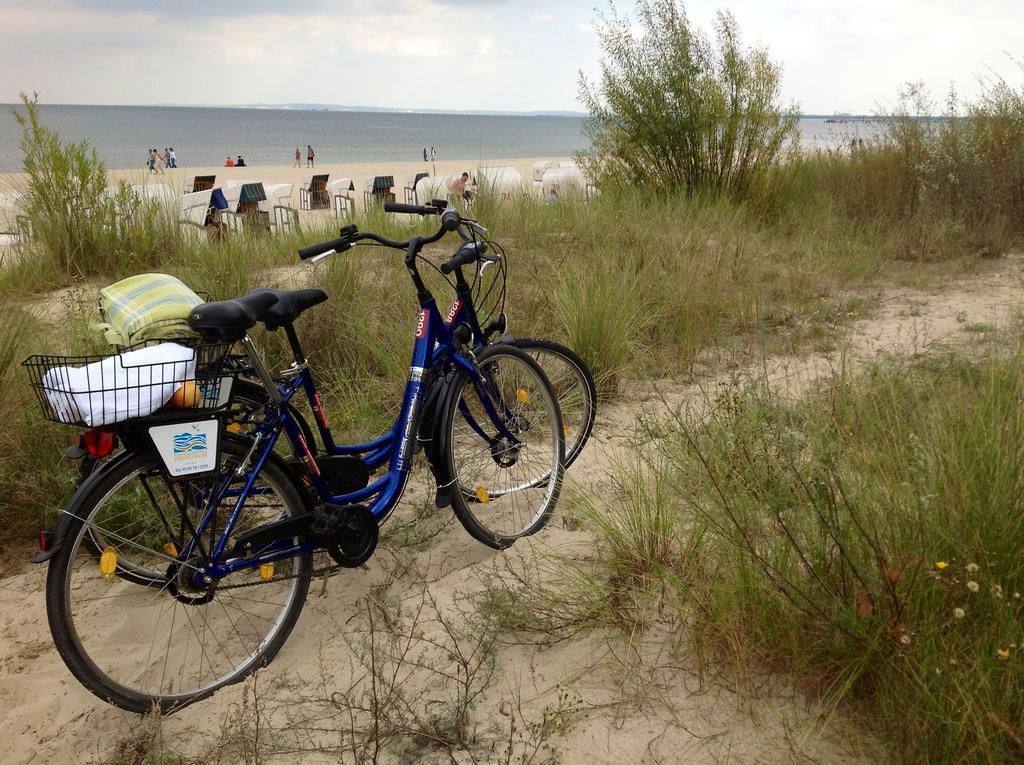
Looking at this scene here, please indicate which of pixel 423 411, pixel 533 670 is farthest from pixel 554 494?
pixel 533 670

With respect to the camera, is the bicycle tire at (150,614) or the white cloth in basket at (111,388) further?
the bicycle tire at (150,614)

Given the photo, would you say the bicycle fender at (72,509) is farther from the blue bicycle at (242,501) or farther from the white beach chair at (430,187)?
the white beach chair at (430,187)

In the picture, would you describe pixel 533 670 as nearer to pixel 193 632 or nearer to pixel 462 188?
pixel 193 632

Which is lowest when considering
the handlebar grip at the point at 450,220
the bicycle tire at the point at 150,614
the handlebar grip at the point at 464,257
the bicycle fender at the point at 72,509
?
the bicycle tire at the point at 150,614

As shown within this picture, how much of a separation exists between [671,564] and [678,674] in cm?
48

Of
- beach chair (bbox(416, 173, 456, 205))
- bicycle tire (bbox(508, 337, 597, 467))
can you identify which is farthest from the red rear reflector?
beach chair (bbox(416, 173, 456, 205))

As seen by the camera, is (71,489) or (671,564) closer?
(671,564)

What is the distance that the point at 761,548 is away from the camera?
91.2 inches

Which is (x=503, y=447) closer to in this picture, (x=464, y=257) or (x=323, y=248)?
(x=464, y=257)

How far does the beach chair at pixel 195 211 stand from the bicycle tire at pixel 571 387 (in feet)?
15.6

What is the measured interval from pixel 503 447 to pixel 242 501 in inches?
48.0

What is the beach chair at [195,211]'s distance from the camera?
24.5 ft

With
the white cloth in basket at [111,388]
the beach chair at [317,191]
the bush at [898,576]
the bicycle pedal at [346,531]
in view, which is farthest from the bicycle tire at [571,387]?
the beach chair at [317,191]

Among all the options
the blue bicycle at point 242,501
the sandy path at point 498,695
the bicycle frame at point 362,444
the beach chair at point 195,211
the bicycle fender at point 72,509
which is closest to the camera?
the sandy path at point 498,695
